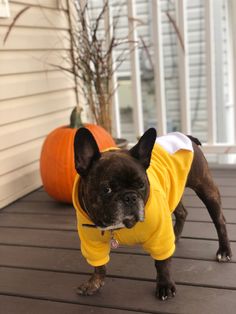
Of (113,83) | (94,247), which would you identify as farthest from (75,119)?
(94,247)

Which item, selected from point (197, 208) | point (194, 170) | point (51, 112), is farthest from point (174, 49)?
point (194, 170)

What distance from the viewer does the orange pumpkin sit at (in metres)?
2.67

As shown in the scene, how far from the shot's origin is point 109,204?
4.64ft

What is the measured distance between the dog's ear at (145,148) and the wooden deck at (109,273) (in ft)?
1.71

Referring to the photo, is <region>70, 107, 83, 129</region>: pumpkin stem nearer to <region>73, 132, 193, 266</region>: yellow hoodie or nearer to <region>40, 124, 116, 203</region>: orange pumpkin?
<region>40, 124, 116, 203</region>: orange pumpkin

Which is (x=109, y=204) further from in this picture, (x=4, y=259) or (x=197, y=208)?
(x=197, y=208)

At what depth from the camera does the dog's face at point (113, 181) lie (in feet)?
4.63

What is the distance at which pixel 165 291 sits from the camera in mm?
1632

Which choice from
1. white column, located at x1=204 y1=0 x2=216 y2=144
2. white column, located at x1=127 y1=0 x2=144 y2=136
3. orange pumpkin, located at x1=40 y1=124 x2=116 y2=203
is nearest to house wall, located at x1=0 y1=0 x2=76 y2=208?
orange pumpkin, located at x1=40 y1=124 x2=116 y2=203

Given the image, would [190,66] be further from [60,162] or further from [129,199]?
[129,199]

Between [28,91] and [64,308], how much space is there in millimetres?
1789

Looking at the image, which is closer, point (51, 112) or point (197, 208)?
point (197, 208)

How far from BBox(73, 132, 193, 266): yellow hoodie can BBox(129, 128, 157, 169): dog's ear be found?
0.34 ft

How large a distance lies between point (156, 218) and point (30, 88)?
1.84 m
